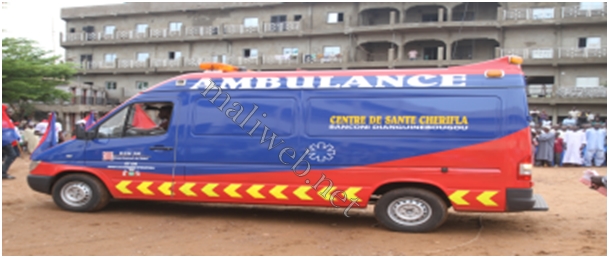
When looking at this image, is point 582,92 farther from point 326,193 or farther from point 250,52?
point 326,193

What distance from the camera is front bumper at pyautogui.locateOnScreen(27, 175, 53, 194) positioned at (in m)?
7.40

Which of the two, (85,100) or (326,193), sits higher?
(85,100)

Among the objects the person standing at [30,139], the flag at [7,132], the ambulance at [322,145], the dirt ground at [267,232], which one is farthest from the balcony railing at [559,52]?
the flag at [7,132]

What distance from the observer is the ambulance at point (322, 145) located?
6098mm

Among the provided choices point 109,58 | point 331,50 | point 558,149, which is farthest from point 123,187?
point 109,58

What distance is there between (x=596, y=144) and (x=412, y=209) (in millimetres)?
13488

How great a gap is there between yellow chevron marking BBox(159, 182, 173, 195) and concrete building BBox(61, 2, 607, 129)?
2621cm

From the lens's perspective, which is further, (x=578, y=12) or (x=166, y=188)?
(x=578, y=12)

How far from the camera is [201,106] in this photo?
6922 mm

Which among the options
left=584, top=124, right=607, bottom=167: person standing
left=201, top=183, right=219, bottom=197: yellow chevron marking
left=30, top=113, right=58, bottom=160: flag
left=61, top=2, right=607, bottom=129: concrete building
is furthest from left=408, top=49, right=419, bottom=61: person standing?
left=201, top=183, right=219, bottom=197: yellow chevron marking

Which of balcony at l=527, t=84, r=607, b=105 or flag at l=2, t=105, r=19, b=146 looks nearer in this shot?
flag at l=2, t=105, r=19, b=146

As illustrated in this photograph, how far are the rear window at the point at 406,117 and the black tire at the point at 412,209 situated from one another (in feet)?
2.51

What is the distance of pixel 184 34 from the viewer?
124ft

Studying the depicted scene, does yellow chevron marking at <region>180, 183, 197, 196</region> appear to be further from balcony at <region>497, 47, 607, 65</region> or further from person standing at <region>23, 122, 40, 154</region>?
balcony at <region>497, 47, 607, 65</region>
